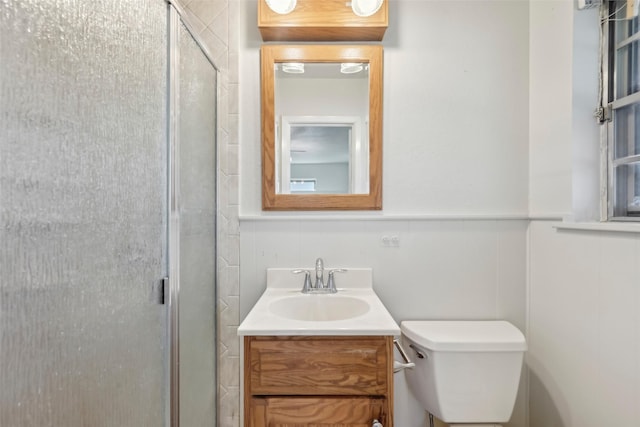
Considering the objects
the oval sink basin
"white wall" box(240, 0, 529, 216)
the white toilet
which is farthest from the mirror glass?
the white toilet

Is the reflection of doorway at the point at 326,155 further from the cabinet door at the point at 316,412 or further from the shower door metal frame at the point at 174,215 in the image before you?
the cabinet door at the point at 316,412

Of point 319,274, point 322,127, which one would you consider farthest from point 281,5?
point 319,274

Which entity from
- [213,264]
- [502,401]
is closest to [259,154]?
[213,264]

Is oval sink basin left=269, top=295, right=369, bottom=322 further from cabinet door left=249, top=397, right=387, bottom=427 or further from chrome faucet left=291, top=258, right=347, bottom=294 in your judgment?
cabinet door left=249, top=397, right=387, bottom=427

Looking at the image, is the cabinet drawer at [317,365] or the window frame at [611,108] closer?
the cabinet drawer at [317,365]

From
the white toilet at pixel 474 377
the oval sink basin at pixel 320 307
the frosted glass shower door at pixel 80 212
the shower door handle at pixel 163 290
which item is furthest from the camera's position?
the oval sink basin at pixel 320 307

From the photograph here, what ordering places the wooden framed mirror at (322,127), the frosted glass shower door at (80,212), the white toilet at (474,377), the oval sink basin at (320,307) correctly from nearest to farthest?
the frosted glass shower door at (80,212), the white toilet at (474,377), the oval sink basin at (320,307), the wooden framed mirror at (322,127)

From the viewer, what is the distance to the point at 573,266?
3.81ft

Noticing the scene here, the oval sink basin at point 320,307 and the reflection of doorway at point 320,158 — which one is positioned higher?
the reflection of doorway at point 320,158

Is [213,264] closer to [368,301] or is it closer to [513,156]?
[368,301]

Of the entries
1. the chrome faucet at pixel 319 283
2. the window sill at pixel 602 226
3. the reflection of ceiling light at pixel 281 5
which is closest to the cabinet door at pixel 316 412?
the chrome faucet at pixel 319 283

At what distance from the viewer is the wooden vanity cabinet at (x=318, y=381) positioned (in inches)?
37.3

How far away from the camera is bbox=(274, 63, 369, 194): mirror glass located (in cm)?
141

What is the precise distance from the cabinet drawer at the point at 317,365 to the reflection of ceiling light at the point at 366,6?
1249 mm
